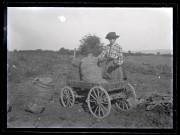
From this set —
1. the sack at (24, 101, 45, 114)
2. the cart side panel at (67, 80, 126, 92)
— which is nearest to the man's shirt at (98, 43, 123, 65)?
the cart side panel at (67, 80, 126, 92)

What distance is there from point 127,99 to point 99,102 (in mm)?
903

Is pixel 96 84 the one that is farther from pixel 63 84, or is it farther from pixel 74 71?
pixel 63 84

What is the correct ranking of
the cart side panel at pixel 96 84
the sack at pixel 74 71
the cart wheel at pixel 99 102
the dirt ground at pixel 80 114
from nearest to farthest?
the cart wheel at pixel 99 102, the cart side panel at pixel 96 84, the dirt ground at pixel 80 114, the sack at pixel 74 71

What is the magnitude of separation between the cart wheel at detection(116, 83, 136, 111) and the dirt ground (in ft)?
0.41

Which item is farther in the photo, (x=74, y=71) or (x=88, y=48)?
(x=74, y=71)

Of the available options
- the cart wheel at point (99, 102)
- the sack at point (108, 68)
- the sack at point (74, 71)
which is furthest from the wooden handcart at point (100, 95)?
the sack at point (108, 68)

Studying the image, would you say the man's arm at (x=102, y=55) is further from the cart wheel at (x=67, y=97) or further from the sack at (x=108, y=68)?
the cart wheel at (x=67, y=97)

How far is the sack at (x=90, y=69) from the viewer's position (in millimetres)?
8453

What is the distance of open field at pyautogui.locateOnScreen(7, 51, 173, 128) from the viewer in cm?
831

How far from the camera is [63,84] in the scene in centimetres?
872

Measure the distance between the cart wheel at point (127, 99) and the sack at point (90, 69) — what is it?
0.78 m

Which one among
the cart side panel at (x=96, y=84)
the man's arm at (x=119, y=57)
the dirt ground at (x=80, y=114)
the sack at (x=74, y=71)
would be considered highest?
the man's arm at (x=119, y=57)
